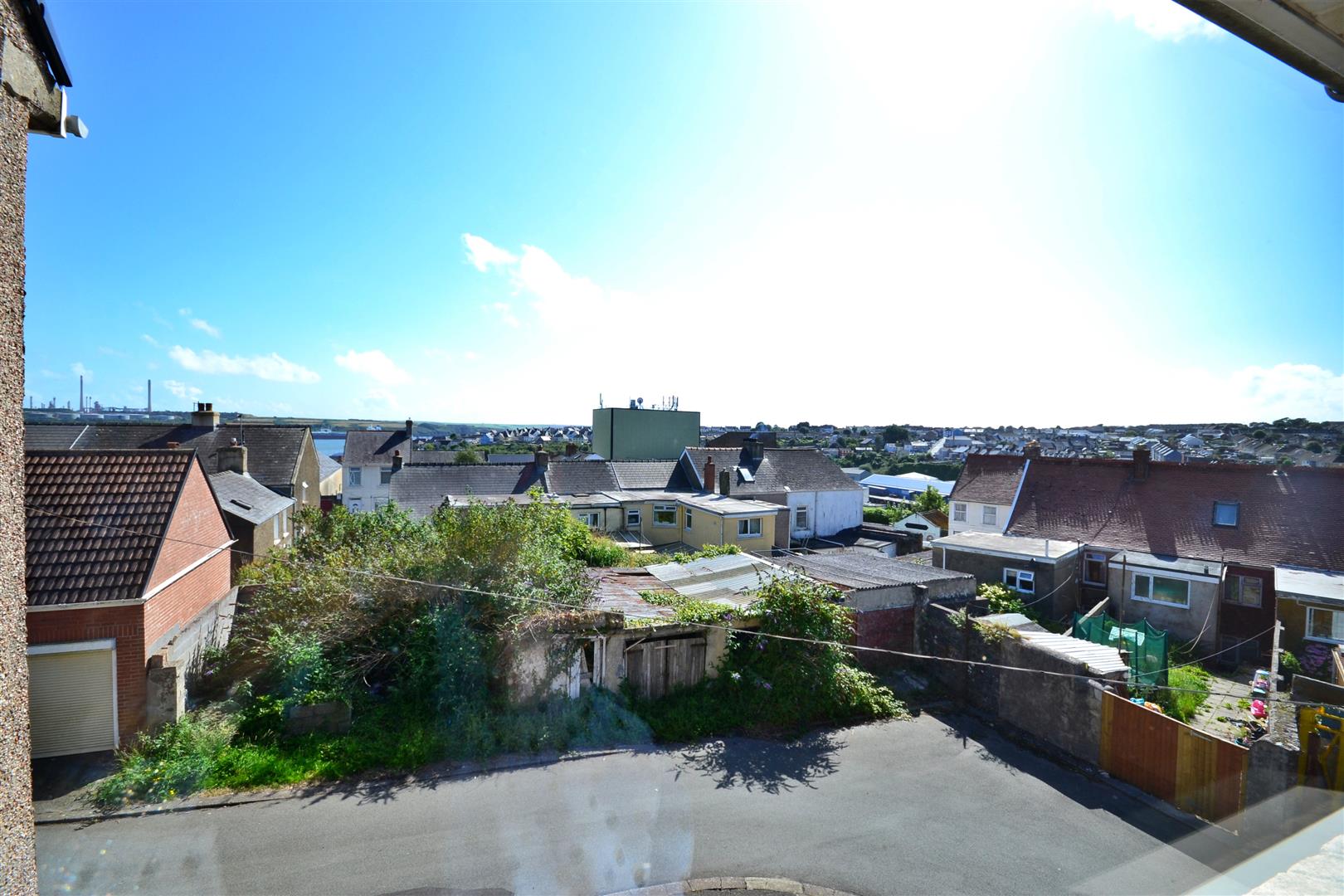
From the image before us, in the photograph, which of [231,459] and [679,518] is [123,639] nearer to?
A: [231,459]

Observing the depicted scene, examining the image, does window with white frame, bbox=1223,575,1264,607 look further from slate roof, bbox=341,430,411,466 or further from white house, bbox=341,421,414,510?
slate roof, bbox=341,430,411,466

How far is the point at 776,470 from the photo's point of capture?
35344 mm

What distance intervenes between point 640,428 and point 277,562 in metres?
41.5

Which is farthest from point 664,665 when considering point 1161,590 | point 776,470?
point 776,470

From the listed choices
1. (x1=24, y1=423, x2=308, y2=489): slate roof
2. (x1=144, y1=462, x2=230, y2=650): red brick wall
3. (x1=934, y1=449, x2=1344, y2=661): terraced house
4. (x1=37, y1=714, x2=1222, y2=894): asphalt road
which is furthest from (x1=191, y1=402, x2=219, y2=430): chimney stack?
(x1=934, y1=449, x2=1344, y2=661): terraced house

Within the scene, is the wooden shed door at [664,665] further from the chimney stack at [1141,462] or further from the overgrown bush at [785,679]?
the chimney stack at [1141,462]

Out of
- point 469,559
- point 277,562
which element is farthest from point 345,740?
point 277,562

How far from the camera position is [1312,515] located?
783 inches

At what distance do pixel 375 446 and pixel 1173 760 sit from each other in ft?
146

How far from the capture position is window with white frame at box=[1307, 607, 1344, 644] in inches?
629

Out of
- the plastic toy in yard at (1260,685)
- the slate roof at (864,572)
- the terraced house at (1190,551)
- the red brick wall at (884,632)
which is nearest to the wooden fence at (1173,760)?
the red brick wall at (884,632)

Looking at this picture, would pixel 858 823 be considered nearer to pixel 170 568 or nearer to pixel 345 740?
pixel 345 740

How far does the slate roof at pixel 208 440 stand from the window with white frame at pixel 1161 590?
33244mm

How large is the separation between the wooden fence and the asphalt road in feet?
1.89
